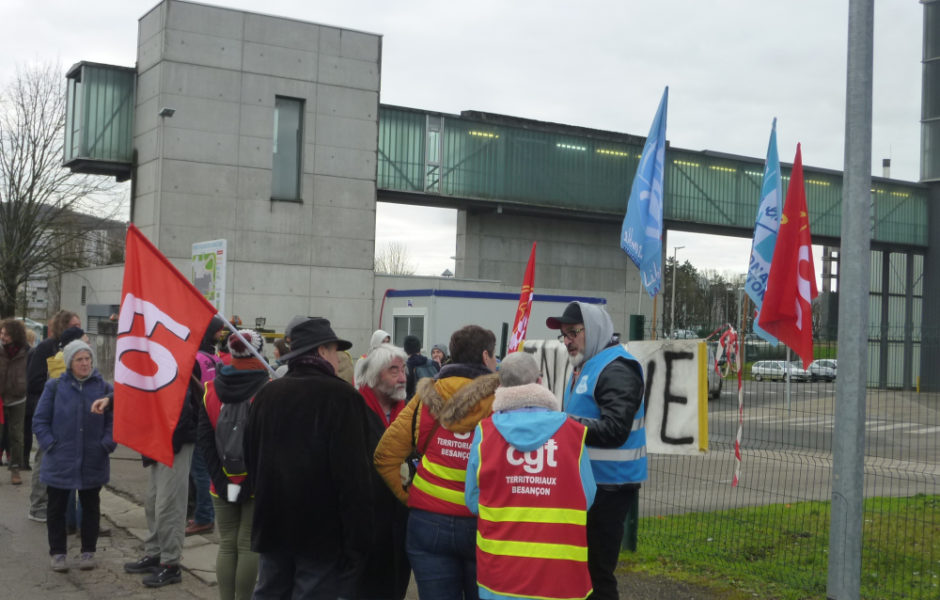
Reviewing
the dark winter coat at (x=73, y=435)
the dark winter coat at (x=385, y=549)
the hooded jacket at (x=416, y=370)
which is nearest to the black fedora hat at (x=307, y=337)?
the dark winter coat at (x=385, y=549)

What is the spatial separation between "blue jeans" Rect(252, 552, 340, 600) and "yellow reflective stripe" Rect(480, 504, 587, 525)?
106 centimetres

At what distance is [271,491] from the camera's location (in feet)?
15.6

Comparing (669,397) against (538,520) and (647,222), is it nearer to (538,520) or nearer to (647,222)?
(647,222)

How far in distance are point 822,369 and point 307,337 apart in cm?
440

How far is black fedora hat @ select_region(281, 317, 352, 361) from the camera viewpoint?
4906mm

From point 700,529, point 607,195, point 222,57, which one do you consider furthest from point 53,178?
point 700,529

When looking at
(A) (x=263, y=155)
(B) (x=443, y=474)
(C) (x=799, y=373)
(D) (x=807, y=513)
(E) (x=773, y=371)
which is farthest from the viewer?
(A) (x=263, y=155)

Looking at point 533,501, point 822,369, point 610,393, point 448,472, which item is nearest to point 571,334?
point 610,393

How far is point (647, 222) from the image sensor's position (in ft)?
27.6

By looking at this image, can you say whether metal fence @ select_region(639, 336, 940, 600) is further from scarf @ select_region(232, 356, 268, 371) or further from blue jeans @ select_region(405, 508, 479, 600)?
scarf @ select_region(232, 356, 268, 371)

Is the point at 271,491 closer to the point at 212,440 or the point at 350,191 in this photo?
the point at 212,440

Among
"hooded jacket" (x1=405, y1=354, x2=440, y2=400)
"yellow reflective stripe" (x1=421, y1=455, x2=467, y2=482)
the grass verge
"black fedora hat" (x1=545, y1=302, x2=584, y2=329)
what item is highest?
"black fedora hat" (x1=545, y1=302, x2=584, y2=329)

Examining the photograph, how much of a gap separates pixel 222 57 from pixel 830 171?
25.4m

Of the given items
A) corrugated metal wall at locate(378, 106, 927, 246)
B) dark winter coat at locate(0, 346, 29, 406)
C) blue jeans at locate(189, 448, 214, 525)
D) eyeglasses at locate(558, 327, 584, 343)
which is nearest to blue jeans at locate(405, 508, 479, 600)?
eyeglasses at locate(558, 327, 584, 343)
